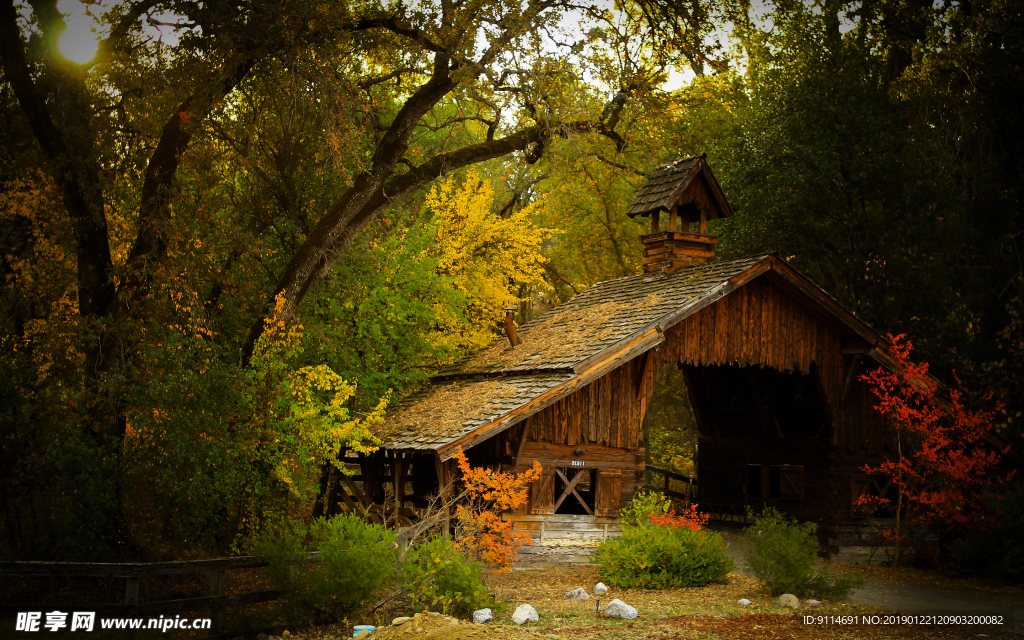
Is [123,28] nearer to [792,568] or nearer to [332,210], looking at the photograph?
[332,210]

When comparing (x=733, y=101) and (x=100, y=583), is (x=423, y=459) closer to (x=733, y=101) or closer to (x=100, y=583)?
(x=100, y=583)

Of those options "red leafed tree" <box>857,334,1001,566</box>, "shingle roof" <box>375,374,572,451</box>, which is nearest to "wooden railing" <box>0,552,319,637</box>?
"shingle roof" <box>375,374,572,451</box>

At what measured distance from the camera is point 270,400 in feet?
47.2

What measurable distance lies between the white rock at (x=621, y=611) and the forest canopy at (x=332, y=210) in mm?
5910

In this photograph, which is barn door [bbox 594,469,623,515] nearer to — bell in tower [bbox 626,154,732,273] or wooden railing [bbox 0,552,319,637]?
bell in tower [bbox 626,154,732,273]

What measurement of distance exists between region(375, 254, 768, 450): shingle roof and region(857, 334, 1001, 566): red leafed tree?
3.89 meters

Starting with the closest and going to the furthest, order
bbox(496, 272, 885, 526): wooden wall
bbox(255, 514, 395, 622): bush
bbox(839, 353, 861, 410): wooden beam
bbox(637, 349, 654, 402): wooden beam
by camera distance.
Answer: bbox(255, 514, 395, 622): bush → bbox(496, 272, 885, 526): wooden wall → bbox(637, 349, 654, 402): wooden beam → bbox(839, 353, 861, 410): wooden beam

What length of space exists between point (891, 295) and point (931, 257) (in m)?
1.50

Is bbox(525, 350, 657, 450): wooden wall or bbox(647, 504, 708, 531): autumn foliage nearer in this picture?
bbox(647, 504, 708, 531): autumn foliage

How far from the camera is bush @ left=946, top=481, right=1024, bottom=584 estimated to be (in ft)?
53.2

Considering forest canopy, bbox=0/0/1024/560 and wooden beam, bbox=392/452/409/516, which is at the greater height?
forest canopy, bbox=0/0/1024/560

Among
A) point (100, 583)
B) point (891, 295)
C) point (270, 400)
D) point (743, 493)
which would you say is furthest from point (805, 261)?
point (100, 583)

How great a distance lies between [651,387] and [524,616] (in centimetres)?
747

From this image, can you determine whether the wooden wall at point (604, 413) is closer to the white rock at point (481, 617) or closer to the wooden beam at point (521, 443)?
the wooden beam at point (521, 443)
